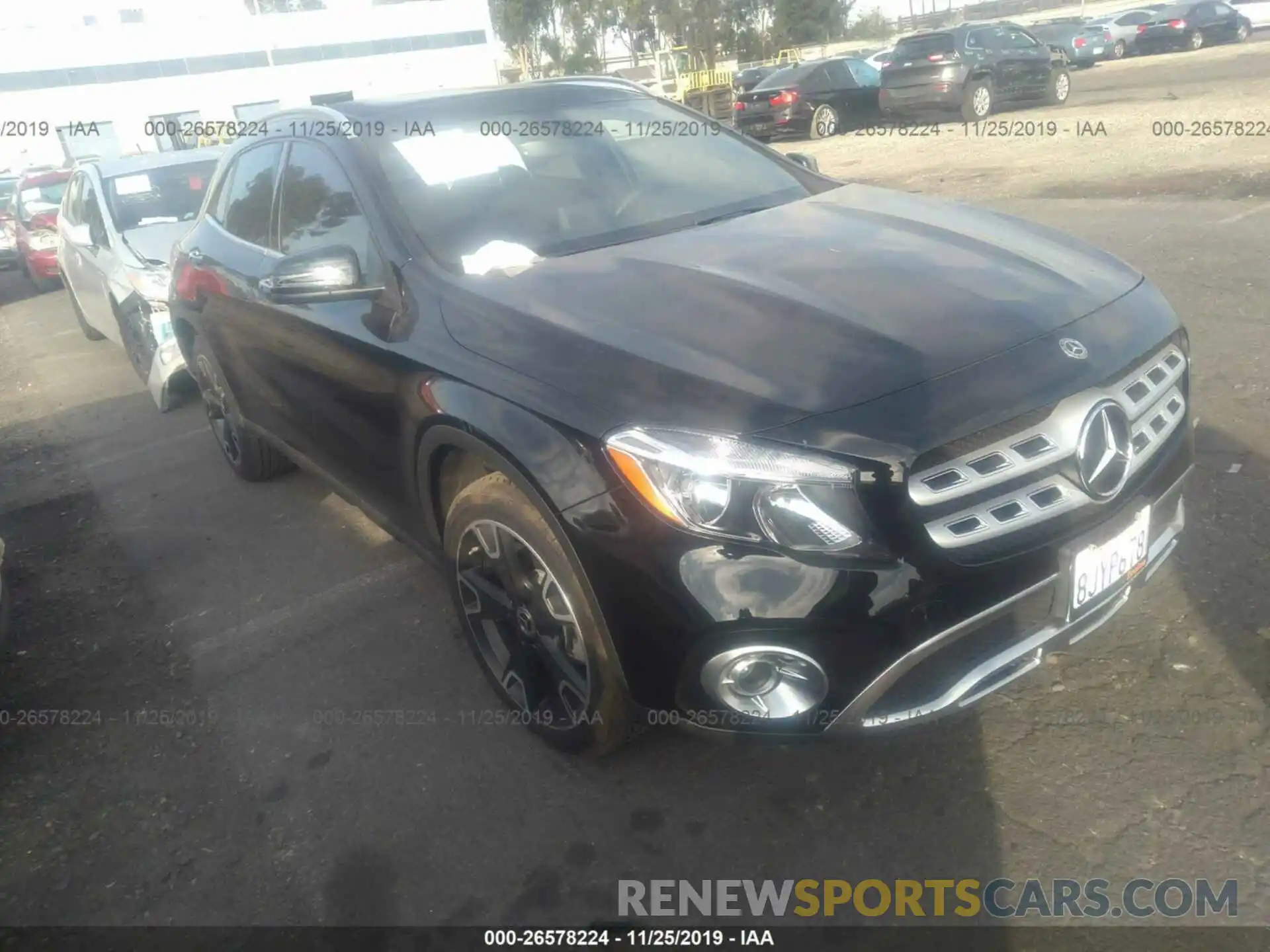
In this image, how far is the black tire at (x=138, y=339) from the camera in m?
6.52

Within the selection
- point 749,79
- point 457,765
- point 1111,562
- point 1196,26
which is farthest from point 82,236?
point 1196,26

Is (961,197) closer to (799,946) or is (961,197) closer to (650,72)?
(799,946)

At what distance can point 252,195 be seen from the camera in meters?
4.16

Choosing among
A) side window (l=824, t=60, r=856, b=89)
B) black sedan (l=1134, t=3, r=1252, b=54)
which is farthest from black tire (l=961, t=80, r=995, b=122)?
black sedan (l=1134, t=3, r=1252, b=54)

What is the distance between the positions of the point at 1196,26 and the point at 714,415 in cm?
3167

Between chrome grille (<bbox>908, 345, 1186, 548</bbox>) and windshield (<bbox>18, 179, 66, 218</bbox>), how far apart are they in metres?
13.2

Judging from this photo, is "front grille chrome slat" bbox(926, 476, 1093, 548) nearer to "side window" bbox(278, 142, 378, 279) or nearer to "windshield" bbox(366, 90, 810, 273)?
"windshield" bbox(366, 90, 810, 273)

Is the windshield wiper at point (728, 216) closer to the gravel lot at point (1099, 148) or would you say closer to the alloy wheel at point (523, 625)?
the alloy wheel at point (523, 625)

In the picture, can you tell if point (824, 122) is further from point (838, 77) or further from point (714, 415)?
point (714, 415)

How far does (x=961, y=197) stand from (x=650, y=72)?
43.7m

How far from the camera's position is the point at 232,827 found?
2.78 meters

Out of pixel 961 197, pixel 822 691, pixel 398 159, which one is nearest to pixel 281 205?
pixel 398 159

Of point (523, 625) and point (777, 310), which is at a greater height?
point (777, 310)

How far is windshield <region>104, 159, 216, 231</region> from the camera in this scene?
23.5 feet
